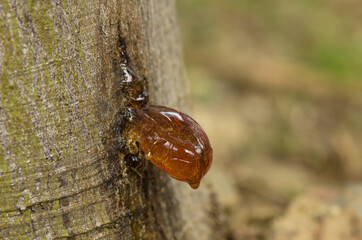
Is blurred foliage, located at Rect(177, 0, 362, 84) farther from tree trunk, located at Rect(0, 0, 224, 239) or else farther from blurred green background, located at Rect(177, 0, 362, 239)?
tree trunk, located at Rect(0, 0, 224, 239)

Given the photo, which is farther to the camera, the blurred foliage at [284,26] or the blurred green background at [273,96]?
the blurred foliage at [284,26]

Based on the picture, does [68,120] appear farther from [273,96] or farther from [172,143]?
[273,96]

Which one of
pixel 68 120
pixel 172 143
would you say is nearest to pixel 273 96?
pixel 172 143

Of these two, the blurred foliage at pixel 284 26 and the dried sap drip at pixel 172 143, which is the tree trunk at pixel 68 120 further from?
the blurred foliage at pixel 284 26

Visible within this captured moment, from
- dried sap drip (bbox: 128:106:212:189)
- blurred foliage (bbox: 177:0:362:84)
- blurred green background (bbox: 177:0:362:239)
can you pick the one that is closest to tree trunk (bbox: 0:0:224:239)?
dried sap drip (bbox: 128:106:212:189)

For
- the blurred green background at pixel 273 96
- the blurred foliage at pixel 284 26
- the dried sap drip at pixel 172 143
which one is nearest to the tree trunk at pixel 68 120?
the dried sap drip at pixel 172 143
